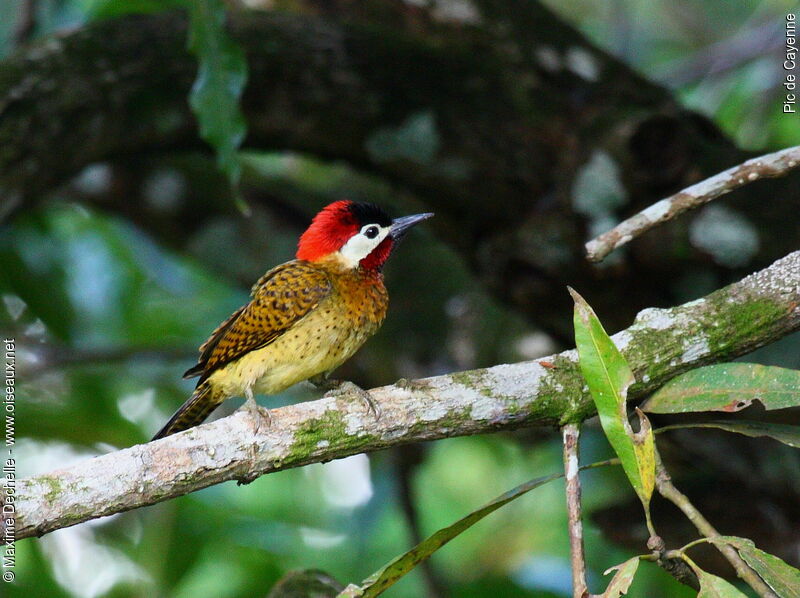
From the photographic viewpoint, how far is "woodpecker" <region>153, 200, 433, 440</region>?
10.4ft

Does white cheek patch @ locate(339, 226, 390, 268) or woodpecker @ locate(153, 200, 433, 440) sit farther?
white cheek patch @ locate(339, 226, 390, 268)

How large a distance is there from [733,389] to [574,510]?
428 millimetres

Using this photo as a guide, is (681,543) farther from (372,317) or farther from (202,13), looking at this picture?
(202,13)

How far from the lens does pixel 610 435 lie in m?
1.93

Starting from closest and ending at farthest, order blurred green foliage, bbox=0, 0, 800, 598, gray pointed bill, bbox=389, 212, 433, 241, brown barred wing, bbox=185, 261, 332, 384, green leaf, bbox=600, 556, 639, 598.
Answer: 1. green leaf, bbox=600, 556, 639, 598
2. brown barred wing, bbox=185, 261, 332, 384
3. gray pointed bill, bbox=389, 212, 433, 241
4. blurred green foliage, bbox=0, 0, 800, 598

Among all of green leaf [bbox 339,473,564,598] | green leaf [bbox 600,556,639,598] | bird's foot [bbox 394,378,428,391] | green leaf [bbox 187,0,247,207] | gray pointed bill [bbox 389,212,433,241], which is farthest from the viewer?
gray pointed bill [bbox 389,212,433,241]

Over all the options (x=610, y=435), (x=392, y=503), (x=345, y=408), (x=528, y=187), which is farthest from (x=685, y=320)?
(x=392, y=503)

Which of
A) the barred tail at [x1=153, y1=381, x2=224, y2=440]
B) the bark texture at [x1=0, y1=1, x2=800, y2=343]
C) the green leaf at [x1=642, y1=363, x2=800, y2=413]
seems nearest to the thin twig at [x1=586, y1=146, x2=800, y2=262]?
the green leaf at [x1=642, y1=363, x2=800, y2=413]

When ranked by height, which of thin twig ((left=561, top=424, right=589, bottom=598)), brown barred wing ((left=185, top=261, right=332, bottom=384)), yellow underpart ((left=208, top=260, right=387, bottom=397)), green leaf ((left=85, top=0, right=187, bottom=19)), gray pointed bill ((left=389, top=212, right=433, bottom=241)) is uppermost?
green leaf ((left=85, top=0, right=187, bottom=19))

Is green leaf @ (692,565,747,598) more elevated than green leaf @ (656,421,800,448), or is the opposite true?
green leaf @ (656,421,800,448)

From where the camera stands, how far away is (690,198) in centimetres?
212

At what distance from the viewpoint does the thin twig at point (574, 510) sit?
188 centimetres

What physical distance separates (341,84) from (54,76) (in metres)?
1.05

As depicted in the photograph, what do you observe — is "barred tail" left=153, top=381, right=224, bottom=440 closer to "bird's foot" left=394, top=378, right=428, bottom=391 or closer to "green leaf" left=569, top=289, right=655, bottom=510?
"bird's foot" left=394, top=378, right=428, bottom=391
